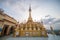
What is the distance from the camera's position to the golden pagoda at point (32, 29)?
4.22 metres

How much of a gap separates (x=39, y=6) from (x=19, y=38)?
158cm

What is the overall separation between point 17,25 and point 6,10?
2.55 ft

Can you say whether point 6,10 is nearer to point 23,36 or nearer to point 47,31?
point 23,36

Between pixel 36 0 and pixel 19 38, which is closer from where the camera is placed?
pixel 19 38

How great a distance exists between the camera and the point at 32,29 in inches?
167

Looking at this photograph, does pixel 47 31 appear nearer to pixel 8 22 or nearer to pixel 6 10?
pixel 8 22

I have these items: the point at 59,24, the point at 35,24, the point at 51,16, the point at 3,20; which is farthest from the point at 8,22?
the point at 59,24

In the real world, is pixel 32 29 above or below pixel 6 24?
below

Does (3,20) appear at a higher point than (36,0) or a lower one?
lower

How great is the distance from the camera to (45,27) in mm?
4270

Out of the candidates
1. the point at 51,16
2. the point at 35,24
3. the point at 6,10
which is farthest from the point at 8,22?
the point at 51,16

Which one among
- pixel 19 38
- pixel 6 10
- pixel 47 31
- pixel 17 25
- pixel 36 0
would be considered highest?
pixel 36 0

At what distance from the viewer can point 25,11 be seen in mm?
4418

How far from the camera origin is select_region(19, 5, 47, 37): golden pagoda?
4.22 m
